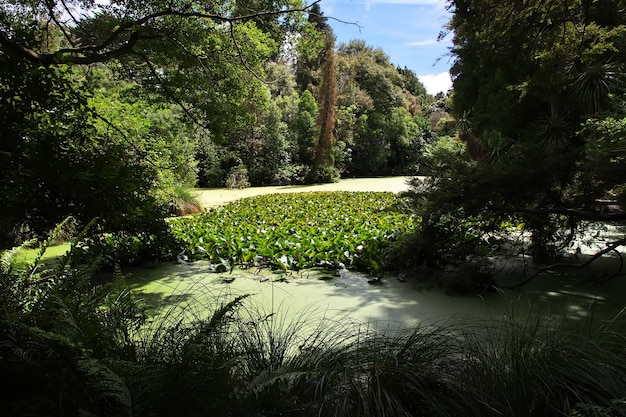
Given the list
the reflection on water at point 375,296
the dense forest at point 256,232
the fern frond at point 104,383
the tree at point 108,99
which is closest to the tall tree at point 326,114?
the dense forest at point 256,232

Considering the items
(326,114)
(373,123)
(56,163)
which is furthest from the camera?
(373,123)

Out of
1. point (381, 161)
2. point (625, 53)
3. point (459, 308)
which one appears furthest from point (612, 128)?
point (381, 161)

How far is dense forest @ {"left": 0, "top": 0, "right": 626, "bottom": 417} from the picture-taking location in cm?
145

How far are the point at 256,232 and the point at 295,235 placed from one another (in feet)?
2.26

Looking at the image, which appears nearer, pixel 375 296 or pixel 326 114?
pixel 375 296

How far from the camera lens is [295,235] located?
227 inches

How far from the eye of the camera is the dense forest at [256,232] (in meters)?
1.45

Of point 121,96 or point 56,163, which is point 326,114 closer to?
point 121,96

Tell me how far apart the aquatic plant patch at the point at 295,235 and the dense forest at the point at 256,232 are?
4 cm

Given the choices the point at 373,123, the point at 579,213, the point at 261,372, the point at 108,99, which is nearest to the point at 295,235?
the point at 108,99

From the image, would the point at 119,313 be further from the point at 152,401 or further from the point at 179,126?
the point at 179,126

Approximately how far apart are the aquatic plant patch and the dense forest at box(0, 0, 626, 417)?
42 mm

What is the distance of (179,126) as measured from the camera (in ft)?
35.2

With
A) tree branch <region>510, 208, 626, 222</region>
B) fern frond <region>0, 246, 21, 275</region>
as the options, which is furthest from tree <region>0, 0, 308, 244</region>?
tree branch <region>510, 208, 626, 222</region>
